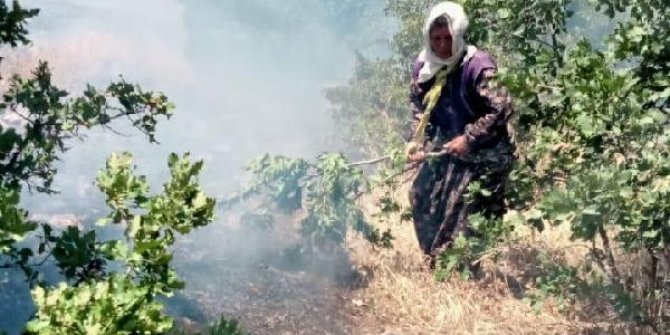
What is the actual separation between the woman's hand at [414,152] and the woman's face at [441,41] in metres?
0.63

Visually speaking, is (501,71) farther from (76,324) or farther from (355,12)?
(355,12)

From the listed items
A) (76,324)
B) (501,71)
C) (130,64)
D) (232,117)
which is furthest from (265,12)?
(76,324)

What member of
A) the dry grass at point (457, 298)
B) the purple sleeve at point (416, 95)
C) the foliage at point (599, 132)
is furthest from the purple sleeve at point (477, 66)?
the dry grass at point (457, 298)

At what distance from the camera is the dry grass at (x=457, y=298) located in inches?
154

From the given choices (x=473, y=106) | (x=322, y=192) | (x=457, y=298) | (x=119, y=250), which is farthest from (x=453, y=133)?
(x=119, y=250)

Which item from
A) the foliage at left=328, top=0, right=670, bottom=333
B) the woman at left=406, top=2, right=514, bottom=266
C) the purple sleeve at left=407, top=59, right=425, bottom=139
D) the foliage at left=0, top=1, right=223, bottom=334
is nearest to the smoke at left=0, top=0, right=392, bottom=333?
the woman at left=406, top=2, right=514, bottom=266

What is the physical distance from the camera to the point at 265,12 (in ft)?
68.1

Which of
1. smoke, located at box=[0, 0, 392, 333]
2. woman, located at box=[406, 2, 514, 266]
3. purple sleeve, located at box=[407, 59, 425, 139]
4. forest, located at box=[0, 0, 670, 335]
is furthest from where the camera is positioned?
smoke, located at box=[0, 0, 392, 333]

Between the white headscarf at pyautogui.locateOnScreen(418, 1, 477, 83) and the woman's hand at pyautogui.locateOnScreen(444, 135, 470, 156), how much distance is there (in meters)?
0.48

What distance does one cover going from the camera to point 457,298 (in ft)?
14.0

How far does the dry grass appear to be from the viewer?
12.8ft

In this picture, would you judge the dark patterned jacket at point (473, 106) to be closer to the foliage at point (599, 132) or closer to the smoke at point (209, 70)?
the foliage at point (599, 132)

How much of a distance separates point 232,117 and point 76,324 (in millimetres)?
12727

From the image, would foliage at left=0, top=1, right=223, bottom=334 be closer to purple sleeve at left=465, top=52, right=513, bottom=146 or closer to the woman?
the woman
